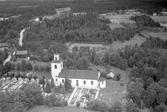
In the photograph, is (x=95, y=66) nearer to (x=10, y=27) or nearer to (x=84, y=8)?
(x=10, y=27)

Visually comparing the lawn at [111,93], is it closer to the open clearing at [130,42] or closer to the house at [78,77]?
the house at [78,77]

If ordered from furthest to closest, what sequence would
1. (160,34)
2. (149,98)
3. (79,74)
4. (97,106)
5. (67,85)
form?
1. (160,34)
2. (79,74)
3. (67,85)
4. (149,98)
5. (97,106)

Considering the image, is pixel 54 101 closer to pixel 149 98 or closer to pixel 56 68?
pixel 56 68

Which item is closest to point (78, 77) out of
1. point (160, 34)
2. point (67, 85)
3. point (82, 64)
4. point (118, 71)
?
point (67, 85)

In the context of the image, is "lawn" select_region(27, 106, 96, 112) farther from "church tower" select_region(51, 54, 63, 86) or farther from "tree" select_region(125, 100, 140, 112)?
"church tower" select_region(51, 54, 63, 86)

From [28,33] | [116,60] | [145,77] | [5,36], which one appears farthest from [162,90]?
[5,36]

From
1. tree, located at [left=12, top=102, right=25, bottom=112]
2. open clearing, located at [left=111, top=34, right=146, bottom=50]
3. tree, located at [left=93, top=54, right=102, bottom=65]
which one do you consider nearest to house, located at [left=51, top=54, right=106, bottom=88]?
tree, located at [left=93, top=54, right=102, bottom=65]
